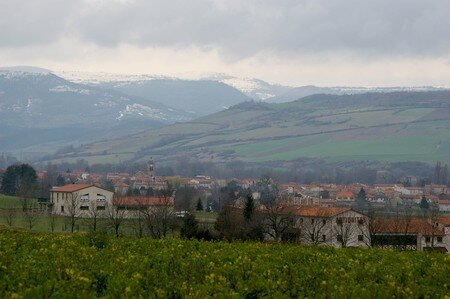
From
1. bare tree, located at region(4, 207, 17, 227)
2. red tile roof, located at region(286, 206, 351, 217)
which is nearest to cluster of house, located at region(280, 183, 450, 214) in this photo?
red tile roof, located at region(286, 206, 351, 217)

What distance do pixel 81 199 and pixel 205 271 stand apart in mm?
80905

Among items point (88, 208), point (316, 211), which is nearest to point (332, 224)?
point (316, 211)

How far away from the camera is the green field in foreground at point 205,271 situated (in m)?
18.7

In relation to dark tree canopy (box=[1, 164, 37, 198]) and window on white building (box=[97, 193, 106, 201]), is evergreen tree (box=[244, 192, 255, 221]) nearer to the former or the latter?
window on white building (box=[97, 193, 106, 201])

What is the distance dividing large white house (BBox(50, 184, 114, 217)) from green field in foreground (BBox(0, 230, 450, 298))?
225 feet

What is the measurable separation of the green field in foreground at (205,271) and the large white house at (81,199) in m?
68.7

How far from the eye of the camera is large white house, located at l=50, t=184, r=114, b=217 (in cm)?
9738

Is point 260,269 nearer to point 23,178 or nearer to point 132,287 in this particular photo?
point 132,287

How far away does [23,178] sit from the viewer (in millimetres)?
131750

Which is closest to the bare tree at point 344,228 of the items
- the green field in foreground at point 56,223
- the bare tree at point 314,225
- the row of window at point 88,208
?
the bare tree at point 314,225

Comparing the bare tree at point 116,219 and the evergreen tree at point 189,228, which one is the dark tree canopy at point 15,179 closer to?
the bare tree at point 116,219

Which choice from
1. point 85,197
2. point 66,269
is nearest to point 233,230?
point 66,269

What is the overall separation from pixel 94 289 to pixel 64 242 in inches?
366

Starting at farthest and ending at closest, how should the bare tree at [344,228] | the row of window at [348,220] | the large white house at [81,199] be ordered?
1. the large white house at [81,199]
2. the row of window at [348,220]
3. the bare tree at [344,228]
